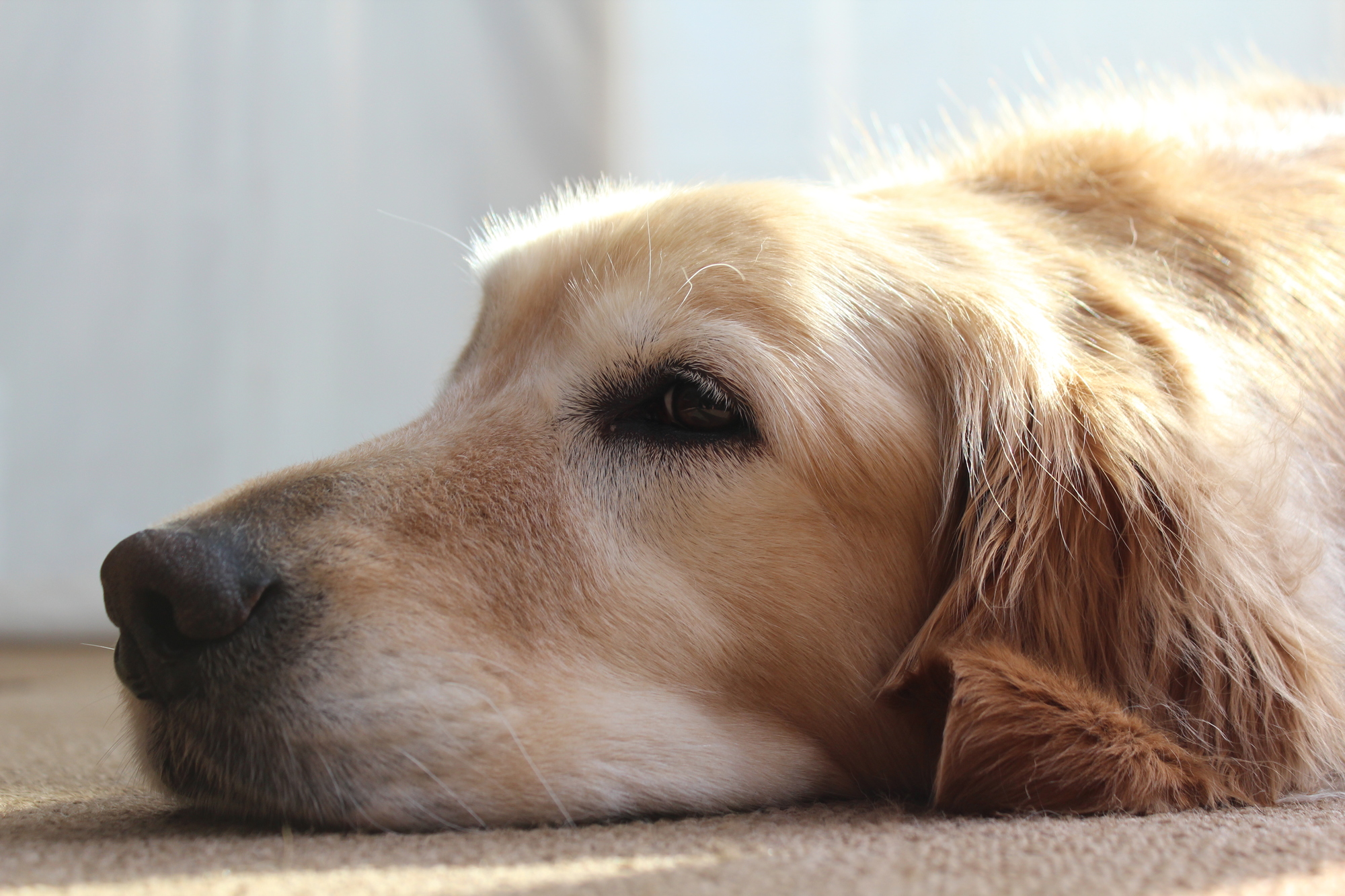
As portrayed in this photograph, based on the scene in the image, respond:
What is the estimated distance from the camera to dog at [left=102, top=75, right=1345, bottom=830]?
48.9 inches

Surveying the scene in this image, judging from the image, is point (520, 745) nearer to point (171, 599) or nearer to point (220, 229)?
point (171, 599)

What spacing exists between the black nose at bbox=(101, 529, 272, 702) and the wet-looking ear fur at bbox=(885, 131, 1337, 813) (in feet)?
2.69

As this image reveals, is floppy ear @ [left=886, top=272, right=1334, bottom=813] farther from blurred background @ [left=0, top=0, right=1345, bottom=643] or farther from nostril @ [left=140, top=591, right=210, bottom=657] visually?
blurred background @ [left=0, top=0, right=1345, bottom=643]

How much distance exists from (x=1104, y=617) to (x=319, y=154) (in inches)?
143

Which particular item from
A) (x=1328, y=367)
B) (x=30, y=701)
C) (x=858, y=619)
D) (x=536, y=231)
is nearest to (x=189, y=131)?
(x=30, y=701)

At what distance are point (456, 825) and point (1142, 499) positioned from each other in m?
0.97

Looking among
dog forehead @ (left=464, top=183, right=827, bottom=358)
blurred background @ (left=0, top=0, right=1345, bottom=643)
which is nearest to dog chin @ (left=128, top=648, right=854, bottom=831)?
dog forehead @ (left=464, top=183, right=827, bottom=358)

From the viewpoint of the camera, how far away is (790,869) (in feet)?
3.17

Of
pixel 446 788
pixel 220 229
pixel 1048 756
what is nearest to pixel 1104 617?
pixel 1048 756

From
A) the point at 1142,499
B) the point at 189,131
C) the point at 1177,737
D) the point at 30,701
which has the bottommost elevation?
the point at 30,701

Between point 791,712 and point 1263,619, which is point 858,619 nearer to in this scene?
point 791,712

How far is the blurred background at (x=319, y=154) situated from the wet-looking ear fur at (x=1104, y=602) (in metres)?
1.85

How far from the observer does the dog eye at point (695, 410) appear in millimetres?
1494

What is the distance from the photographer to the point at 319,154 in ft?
13.8
